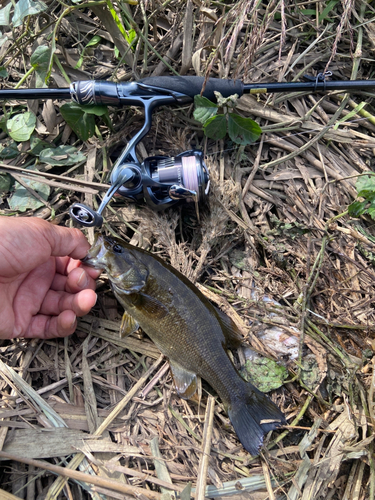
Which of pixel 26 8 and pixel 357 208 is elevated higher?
pixel 26 8

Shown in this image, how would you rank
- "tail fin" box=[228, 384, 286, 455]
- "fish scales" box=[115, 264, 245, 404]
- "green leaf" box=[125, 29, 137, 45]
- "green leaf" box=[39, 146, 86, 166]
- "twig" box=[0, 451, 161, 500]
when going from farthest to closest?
"green leaf" box=[39, 146, 86, 166], "green leaf" box=[125, 29, 137, 45], "fish scales" box=[115, 264, 245, 404], "tail fin" box=[228, 384, 286, 455], "twig" box=[0, 451, 161, 500]

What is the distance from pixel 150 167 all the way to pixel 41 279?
1.33 meters

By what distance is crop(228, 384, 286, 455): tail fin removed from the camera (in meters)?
2.53

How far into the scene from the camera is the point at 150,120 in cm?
291

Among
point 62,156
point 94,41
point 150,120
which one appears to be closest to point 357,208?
point 150,120

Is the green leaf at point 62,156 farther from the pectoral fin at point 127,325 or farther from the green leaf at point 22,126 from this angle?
the pectoral fin at point 127,325

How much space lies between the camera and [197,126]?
3285 mm

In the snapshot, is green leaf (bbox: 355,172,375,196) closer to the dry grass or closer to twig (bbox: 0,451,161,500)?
the dry grass

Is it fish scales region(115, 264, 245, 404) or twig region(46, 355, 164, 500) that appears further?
fish scales region(115, 264, 245, 404)

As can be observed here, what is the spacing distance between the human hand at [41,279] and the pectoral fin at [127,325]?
0.30 meters

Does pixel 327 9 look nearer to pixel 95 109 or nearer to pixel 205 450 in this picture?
pixel 95 109

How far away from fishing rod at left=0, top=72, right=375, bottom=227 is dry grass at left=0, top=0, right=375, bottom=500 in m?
0.21

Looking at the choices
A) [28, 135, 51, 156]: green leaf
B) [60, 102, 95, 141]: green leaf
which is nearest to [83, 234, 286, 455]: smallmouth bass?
[60, 102, 95, 141]: green leaf

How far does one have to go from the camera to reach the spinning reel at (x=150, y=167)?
2.77m
